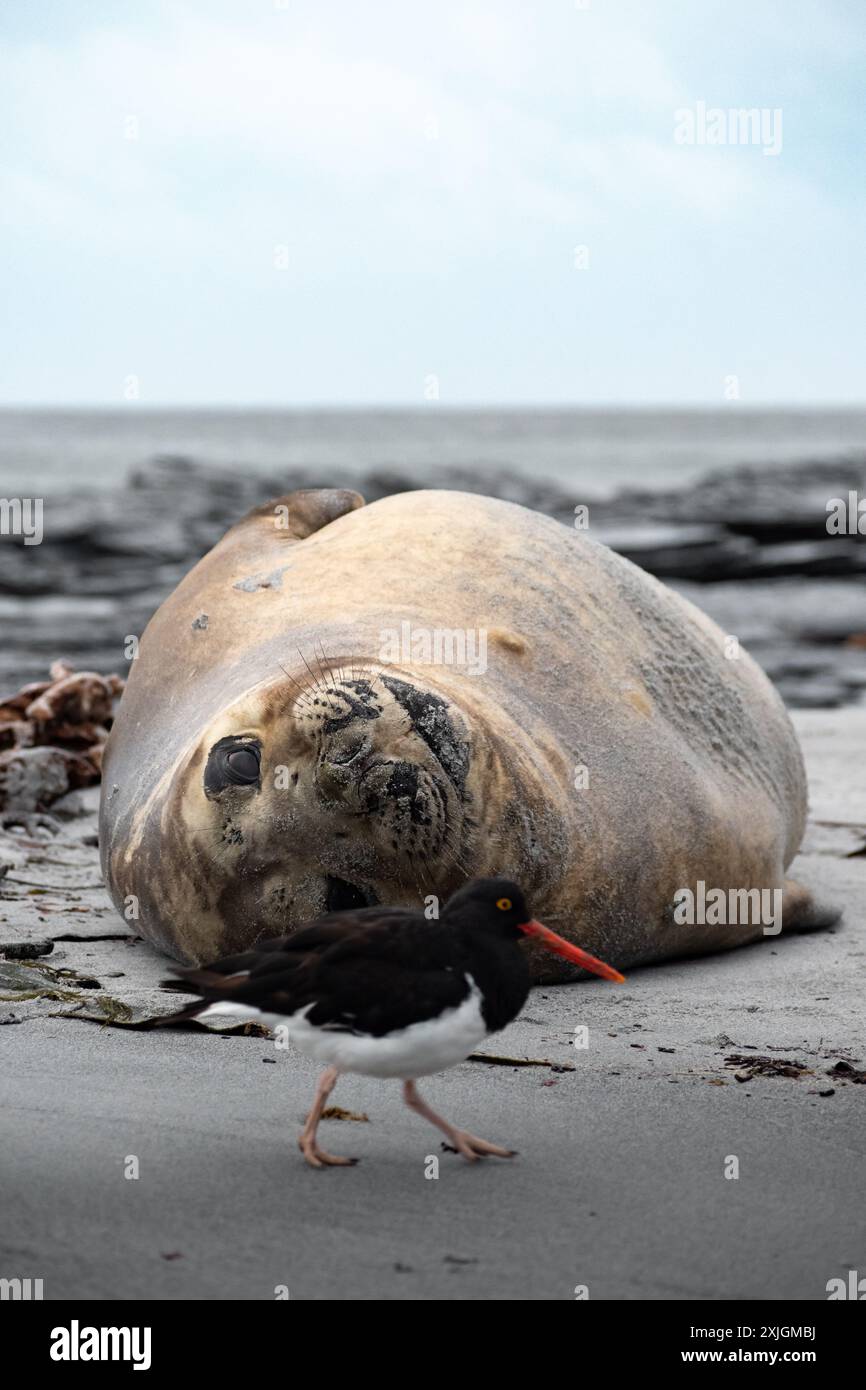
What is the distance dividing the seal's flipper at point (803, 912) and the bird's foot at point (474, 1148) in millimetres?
2422

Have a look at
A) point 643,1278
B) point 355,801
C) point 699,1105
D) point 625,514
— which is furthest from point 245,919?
point 625,514

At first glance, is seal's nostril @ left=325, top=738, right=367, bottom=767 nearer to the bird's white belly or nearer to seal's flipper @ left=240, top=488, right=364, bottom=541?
the bird's white belly

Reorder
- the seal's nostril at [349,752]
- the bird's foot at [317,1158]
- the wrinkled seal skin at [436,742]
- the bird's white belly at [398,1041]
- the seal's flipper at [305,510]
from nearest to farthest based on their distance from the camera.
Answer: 1. the bird's white belly at [398,1041]
2. the bird's foot at [317,1158]
3. the seal's nostril at [349,752]
4. the wrinkled seal skin at [436,742]
5. the seal's flipper at [305,510]

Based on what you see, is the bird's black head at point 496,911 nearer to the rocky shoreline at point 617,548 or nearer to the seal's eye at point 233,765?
the seal's eye at point 233,765

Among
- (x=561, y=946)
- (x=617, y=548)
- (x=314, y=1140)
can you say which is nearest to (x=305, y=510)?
(x=561, y=946)

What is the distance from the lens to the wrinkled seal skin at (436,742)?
423 cm

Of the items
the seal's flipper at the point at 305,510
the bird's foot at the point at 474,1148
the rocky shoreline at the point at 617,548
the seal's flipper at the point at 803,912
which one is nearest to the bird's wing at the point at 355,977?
the bird's foot at the point at 474,1148

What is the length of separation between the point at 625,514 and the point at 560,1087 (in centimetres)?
2375

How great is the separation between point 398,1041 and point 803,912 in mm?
2823

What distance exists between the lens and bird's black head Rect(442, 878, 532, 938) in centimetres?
306

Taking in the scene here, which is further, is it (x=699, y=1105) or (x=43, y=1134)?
(x=699, y=1105)

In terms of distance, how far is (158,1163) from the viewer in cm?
306

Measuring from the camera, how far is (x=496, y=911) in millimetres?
3072

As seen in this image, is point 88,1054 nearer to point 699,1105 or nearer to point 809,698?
point 699,1105
